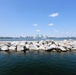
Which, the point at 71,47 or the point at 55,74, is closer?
the point at 55,74

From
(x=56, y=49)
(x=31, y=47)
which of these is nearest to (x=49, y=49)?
(x=56, y=49)

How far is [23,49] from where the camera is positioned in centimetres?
4781

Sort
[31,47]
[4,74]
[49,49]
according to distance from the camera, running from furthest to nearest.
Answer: [31,47] < [49,49] < [4,74]

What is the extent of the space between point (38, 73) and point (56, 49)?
88.6ft

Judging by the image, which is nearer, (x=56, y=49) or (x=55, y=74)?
(x=55, y=74)

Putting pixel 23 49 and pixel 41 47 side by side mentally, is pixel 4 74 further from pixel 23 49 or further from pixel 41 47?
pixel 41 47

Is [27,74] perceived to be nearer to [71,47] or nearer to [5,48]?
[5,48]

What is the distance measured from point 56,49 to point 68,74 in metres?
26.7

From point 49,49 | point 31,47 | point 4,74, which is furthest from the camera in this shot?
point 31,47

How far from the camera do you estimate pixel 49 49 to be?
46688 millimetres

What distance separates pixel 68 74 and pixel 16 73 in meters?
9.30

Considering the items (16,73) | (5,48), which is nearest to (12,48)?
(5,48)

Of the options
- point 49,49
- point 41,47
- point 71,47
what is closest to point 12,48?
point 41,47

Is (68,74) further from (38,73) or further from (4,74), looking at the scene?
(4,74)
